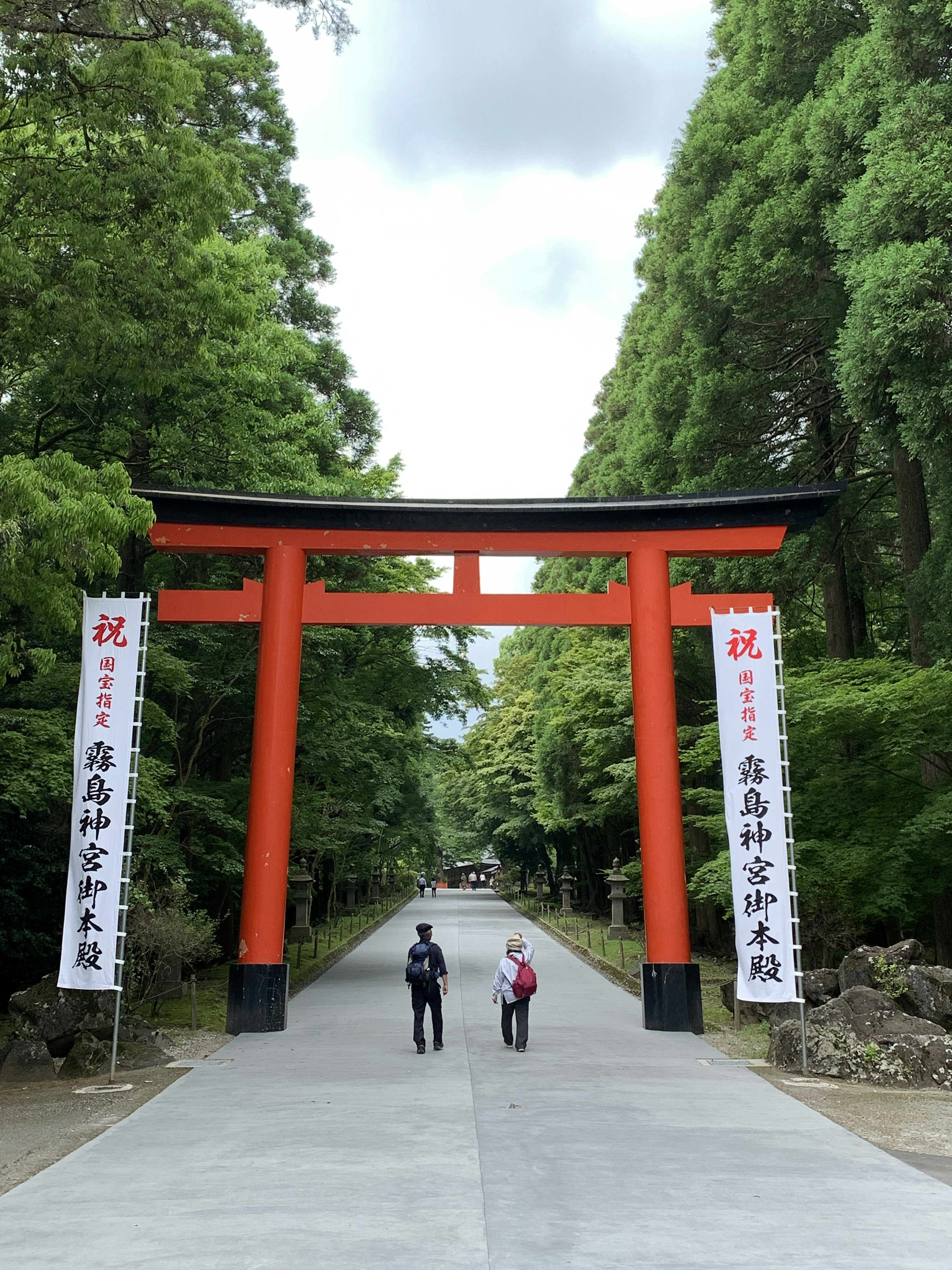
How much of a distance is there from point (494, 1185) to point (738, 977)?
5076mm

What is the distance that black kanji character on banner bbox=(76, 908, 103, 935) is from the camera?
960 centimetres

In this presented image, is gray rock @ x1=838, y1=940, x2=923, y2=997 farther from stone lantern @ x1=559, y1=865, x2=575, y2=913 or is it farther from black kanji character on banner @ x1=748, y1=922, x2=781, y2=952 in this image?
stone lantern @ x1=559, y1=865, x2=575, y2=913

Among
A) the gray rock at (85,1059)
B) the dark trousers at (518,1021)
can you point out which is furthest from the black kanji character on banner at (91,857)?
the dark trousers at (518,1021)

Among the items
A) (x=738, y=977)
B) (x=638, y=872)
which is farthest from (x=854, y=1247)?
(x=638, y=872)

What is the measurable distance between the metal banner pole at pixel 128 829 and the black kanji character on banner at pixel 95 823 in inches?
7.9

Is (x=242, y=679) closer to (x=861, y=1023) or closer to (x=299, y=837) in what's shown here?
(x=299, y=837)

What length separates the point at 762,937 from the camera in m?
10.1

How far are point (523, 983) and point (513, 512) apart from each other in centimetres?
558

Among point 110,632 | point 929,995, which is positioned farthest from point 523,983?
point 110,632

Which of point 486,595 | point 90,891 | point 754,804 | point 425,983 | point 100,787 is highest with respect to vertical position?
point 486,595

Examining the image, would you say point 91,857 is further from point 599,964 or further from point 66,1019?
point 599,964

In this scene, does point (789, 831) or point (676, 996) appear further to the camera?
point (676, 996)

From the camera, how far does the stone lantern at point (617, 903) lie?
2528cm

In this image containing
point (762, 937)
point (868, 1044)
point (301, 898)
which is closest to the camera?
point (868, 1044)
